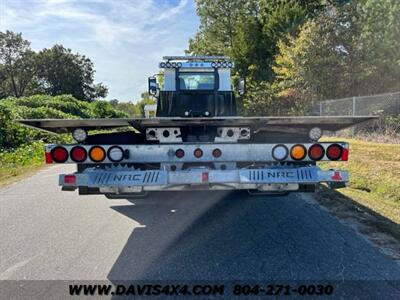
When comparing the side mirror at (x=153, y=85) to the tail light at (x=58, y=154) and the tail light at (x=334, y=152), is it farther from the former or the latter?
the tail light at (x=334, y=152)

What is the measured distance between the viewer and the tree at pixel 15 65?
224 ft

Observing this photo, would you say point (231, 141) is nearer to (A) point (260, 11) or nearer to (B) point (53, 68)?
(A) point (260, 11)

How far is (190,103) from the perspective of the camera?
7.68 metres

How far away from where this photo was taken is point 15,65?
69.3 m

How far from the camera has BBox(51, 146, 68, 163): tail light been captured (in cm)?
428

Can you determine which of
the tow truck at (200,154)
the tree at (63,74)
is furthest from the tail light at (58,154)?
the tree at (63,74)

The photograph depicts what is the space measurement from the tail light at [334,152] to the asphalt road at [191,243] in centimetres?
98

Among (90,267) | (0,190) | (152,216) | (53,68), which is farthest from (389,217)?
(53,68)

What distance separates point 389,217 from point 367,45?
19.6 meters

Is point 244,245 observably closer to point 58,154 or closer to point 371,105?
point 58,154

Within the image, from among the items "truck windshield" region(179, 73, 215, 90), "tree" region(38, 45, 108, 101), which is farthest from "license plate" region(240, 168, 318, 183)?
"tree" region(38, 45, 108, 101)

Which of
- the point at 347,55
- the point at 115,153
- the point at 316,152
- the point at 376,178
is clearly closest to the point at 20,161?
the point at 115,153

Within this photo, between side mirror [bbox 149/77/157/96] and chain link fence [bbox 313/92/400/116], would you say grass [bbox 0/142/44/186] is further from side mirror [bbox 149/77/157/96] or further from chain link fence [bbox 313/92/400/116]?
chain link fence [bbox 313/92/400/116]

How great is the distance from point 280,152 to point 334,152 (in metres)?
0.61
